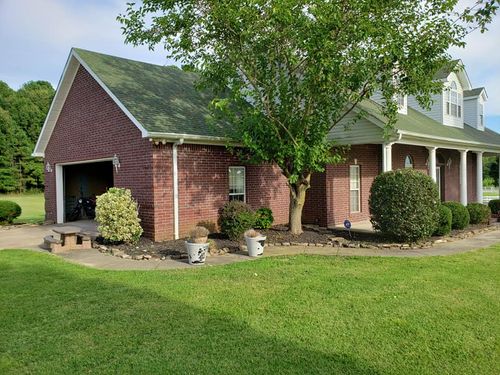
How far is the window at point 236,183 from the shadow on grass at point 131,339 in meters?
6.55

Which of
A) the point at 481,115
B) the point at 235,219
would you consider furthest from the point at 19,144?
the point at 481,115

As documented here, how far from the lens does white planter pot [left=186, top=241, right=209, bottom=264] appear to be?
323 inches

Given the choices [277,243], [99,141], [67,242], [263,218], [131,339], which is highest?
[99,141]

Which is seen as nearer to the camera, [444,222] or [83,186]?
[444,222]

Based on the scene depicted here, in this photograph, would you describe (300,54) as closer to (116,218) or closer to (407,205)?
(407,205)

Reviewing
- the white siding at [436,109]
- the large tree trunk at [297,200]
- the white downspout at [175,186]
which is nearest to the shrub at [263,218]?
the large tree trunk at [297,200]

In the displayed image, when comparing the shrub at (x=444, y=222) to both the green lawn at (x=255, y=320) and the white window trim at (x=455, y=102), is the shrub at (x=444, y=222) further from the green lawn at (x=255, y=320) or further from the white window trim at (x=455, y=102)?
the white window trim at (x=455, y=102)

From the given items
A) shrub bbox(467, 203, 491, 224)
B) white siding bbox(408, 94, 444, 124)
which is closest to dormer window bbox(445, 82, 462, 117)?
white siding bbox(408, 94, 444, 124)

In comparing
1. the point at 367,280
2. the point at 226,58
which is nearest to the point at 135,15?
the point at 226,58

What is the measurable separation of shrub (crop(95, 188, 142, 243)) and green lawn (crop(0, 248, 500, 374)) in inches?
86.1

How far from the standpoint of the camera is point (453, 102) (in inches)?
790

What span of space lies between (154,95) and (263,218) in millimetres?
5208

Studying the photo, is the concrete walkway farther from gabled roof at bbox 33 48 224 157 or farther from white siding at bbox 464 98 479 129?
white siding at bbox 464 98 479 129

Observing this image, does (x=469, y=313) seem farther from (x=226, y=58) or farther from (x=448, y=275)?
(x=226, y=58)
